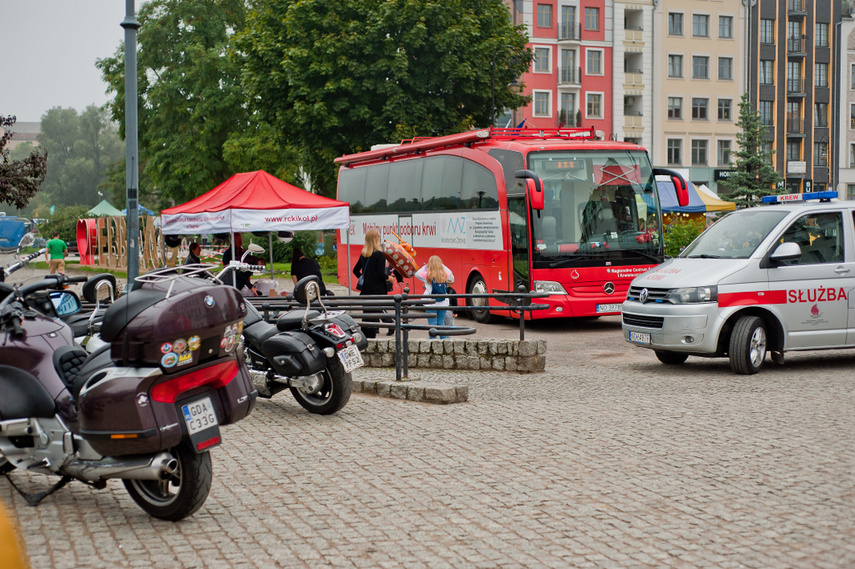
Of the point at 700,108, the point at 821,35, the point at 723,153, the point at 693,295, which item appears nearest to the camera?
the point at 693,295

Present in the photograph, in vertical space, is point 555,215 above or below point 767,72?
below

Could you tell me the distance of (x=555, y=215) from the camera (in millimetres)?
18344

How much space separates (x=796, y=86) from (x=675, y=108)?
1090cm

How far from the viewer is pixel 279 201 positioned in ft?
60.1

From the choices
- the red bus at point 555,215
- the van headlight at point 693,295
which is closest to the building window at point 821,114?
the red bus at point 555,215

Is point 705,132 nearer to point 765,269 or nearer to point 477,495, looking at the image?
point 765,269

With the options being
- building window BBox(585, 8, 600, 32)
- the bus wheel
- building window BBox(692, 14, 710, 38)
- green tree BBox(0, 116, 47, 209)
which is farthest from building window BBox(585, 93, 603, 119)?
green tree BBox(0, 116, 47, 209)

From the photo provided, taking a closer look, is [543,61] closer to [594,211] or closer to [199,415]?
[594,211]

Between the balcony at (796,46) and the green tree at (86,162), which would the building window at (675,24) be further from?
the green tree at (86,162)

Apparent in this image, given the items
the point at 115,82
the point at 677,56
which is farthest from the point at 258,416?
the point at 677,56

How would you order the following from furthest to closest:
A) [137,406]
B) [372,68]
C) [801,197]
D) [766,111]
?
[766,111], [372,68], [801,197], [137,406]

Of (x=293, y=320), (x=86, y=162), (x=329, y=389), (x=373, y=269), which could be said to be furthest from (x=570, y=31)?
(x=329, y=389)

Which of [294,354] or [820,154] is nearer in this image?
[294,354]

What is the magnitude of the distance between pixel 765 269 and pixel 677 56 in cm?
Result: 5785
